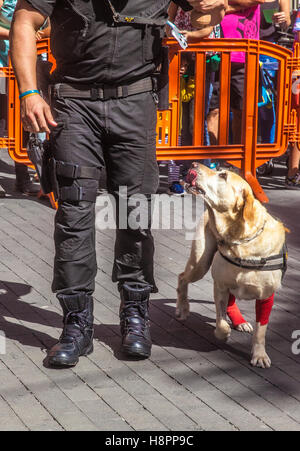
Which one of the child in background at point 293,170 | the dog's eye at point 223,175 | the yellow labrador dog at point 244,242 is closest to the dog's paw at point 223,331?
the yellow labrador dog at point 244,242

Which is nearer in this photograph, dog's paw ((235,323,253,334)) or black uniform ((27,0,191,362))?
black uniform ((27,0,191,362))

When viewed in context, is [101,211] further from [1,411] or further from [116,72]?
[1,411]

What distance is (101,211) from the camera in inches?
310

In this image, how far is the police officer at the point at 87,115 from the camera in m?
4.26

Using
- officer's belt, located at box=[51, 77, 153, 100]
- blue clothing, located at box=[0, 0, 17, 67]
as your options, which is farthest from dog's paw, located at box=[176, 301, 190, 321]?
blue clothing, located at box=[0, 0, 17, 67]

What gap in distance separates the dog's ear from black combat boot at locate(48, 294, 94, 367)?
93 cm

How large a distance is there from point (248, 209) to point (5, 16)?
4688 mm

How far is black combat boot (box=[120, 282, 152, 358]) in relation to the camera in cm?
462

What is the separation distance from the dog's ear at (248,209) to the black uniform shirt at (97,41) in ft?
2.75

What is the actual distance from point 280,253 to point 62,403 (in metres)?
1.37

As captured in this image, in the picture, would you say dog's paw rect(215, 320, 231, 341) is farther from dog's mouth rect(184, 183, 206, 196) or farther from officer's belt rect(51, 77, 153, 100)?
officer's belt rect(51, 77, 153, 100)

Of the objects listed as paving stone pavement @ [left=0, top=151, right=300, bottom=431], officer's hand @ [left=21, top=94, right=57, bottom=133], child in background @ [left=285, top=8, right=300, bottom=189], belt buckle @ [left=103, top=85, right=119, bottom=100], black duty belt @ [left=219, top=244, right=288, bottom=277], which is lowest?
paving stone pavement @ [left=0, top=151, right=300, bottom=431]

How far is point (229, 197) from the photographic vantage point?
14.5ft
